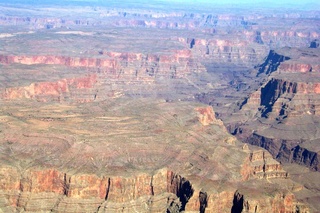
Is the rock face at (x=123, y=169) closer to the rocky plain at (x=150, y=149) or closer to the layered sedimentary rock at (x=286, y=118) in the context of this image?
the rocky plain at (x=150, y=149)

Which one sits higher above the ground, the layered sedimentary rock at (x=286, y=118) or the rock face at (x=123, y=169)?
the rock face at (x=123, y=169)

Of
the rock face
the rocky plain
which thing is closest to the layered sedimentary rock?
the rocky plain

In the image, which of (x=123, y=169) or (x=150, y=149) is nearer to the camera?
(x=123, y=169)

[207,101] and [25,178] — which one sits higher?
[25,178]

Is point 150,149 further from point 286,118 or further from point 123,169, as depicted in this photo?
point 286,118

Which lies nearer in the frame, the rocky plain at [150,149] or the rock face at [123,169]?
the rock face at [123,169]

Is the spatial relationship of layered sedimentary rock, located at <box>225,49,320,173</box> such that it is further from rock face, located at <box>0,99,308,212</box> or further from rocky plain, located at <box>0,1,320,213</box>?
rock face, located at <box>0,99,308,212</box>

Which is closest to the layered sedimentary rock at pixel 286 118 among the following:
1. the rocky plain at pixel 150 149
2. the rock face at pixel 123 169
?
the rocky plain at pixel 150 149

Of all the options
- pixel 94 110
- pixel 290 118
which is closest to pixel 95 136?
pixel 94 110

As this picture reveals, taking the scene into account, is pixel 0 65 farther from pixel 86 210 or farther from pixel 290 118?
pixel 86 210

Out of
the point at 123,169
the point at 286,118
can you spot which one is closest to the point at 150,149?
the point at 123,169

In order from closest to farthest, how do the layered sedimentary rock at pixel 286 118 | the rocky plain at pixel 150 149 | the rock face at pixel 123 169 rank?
the rock face at pixel 123 169 < the rocky plain at pixel 150 149 < the layered sedimentary rock at pixel 286 118
